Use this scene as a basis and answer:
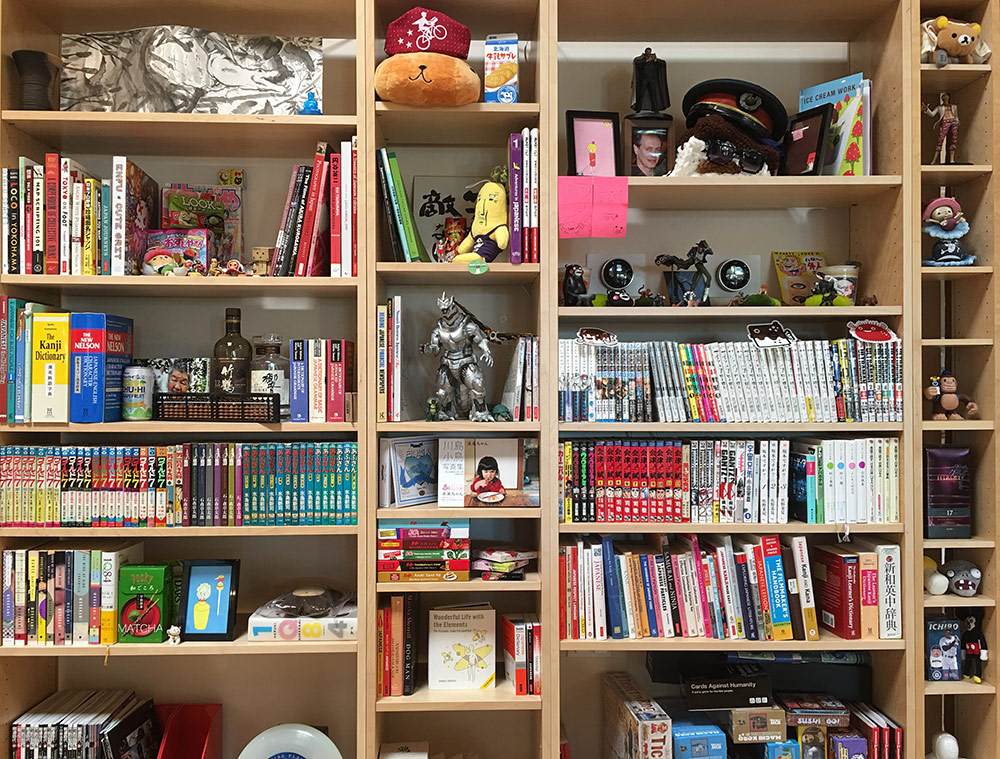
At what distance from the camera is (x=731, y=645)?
175cm

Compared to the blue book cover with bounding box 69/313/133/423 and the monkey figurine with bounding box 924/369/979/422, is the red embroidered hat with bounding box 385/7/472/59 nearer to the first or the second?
the blue book cover with bounding box 69/313/133/423

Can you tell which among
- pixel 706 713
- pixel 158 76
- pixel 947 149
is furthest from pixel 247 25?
pixel 706 713

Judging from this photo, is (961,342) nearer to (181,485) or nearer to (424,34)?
(424,34)

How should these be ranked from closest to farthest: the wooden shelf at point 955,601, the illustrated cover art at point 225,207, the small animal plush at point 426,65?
the small animal plush at point 426,65, the wooden shelf at point 955,601, the illustrated cover art at point 225,207

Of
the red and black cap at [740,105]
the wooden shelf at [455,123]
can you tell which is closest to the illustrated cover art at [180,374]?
the wooden shelf at [455,123]

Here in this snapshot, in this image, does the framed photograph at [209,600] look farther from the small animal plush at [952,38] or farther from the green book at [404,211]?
the small animal plush at [952,38]

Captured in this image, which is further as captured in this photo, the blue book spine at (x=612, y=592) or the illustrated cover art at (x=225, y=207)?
the illustrated cover art at (x=225, y=207)

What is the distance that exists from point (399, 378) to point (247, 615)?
0.77 meters

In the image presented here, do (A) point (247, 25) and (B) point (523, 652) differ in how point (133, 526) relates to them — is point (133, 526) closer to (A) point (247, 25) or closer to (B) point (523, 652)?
(B) point (523, 652)

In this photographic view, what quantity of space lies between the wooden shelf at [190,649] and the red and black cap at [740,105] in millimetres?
1577

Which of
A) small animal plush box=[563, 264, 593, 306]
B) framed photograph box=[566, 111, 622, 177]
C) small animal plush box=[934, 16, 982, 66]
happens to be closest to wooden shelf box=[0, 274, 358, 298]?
small animal plush box=[563, 264, 593, 306]

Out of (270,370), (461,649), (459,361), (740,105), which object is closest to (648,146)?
(740,105)

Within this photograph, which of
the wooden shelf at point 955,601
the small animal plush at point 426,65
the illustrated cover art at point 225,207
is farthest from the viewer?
the illustrated cover art at point 225,207

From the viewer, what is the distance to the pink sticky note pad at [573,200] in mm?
1767
